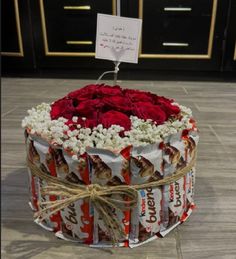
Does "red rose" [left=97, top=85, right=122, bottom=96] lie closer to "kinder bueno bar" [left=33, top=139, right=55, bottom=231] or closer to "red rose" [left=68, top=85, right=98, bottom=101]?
"red rose" [left=68, top=85, right=98, bottom=101]

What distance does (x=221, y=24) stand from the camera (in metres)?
2.14

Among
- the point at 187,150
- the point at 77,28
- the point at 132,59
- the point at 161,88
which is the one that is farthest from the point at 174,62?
the point at 187,150

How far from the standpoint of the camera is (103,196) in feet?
2.13

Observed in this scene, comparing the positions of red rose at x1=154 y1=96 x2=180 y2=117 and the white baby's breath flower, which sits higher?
red rose at x1=154 y1=96 x2=180 y2=117

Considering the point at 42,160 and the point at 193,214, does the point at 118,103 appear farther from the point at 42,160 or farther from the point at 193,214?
the point at 193,214

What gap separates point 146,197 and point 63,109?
0.84 feet

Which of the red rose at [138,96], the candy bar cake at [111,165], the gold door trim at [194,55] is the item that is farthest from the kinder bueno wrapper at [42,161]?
the gold door trim at [194,55]

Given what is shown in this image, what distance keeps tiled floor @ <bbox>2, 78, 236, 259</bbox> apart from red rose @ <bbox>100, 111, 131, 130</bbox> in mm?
194

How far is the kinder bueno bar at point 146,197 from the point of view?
2.09 feet

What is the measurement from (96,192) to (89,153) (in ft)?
0.25

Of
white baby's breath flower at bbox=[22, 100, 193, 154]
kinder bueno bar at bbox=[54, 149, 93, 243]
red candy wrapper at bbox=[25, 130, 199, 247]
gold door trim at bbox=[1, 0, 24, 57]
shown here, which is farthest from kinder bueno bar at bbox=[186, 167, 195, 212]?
gold door trim at bbox=[1, 0, 24, 57]

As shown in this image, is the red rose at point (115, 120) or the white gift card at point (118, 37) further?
the white gift card at point (118, 37)

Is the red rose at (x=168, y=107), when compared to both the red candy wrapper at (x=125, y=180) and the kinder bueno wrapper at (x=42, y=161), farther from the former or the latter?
the kinder bueno wrapper at (x=42, y=161)

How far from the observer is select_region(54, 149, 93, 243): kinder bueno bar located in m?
0.65
